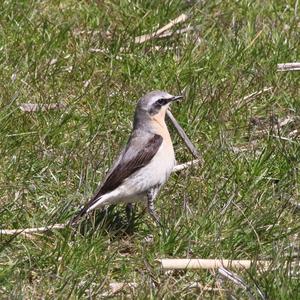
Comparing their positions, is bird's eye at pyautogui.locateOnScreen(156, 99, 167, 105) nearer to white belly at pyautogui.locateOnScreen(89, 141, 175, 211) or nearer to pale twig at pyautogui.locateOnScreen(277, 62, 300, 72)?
white belly at pyautogui.locateOnScreen(89, 141, 175, 211)

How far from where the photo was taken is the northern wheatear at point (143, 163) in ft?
27.3

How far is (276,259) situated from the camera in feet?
24.2

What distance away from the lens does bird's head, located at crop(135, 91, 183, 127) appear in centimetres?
895

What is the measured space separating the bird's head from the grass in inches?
18.1

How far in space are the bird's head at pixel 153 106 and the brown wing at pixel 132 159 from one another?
15 centimetres

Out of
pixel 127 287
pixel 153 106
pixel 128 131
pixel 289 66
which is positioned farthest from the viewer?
pixel 289 66

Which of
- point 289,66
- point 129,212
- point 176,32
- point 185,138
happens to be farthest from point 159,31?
point 129,212

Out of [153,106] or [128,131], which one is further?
[128,131]

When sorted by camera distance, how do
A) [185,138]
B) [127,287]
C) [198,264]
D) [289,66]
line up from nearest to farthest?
[127,287], [198,264], [185,138], [289,66]

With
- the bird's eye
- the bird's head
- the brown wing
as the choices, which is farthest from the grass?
the bird's eye

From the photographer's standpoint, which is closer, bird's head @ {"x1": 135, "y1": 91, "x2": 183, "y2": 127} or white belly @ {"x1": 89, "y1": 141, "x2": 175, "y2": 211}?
white belly @ {"x1": 89, "y1": 141, "x2": 175, "y2": 211}

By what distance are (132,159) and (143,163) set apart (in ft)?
0.31

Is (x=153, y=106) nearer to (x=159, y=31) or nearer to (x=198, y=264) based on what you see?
(x=198, y=264)

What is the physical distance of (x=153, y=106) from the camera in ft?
29.5
